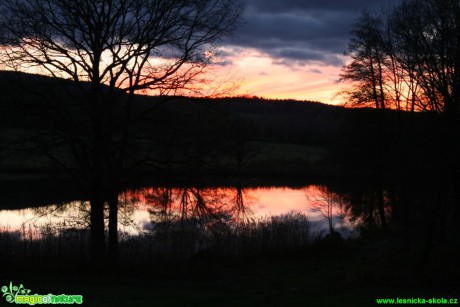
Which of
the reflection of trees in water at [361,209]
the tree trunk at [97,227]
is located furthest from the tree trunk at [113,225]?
the reflection of trees in water at [361,209]

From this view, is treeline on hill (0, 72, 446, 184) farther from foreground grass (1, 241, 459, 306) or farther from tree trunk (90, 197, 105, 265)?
foreground grass (1, 241, 459, 306)

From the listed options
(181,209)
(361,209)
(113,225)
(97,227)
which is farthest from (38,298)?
(361,209)

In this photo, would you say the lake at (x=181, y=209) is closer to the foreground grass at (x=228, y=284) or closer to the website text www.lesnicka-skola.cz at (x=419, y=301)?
the foreground grass at (x=228, y=284)

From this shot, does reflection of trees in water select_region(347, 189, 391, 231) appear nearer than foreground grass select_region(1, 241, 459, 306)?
No

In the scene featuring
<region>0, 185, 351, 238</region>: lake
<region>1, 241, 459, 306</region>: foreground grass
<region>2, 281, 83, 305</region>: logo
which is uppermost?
<region>0, 185, 351, 238</region>: lake

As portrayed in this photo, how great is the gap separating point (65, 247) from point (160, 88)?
7.20 metres

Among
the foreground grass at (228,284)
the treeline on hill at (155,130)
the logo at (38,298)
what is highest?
the treeline on hill at (155,130)

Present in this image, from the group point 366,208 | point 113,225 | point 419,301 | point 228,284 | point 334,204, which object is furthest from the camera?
point 334,204

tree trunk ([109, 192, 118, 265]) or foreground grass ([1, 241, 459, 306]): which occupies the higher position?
tree trunk ([109, 192, 118, 265])

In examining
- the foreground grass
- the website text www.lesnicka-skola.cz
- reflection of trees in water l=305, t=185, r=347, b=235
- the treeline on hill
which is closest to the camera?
the website text www.lesnicka-skola.cz

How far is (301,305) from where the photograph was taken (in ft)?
36.0

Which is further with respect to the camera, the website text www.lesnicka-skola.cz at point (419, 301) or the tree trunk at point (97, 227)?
the tree trunk at point (97, 227)

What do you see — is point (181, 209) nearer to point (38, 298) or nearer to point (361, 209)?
point (361, 209)

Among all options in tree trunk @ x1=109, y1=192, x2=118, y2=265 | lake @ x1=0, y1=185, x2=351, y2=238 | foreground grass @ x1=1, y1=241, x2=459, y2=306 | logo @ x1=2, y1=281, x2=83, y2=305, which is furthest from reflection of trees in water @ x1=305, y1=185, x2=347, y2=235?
logo @ x1=2, y1=281, x2=83, y2=305
